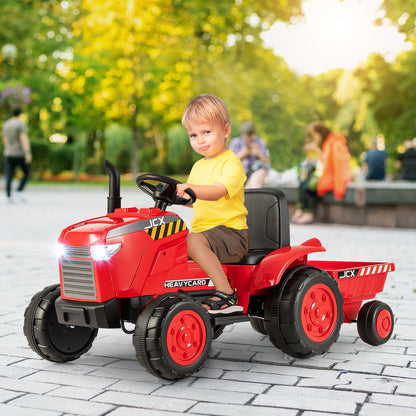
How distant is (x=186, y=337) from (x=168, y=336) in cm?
13

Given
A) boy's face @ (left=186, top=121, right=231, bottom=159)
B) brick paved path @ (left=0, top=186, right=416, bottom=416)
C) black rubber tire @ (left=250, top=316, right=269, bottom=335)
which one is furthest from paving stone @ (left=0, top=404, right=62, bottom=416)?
black rubber tire @ (left=250, top=316, right=269, bottom=335)

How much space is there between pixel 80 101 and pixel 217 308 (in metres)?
33.1

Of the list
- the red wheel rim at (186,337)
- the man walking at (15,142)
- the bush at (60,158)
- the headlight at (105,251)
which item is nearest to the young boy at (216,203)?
the red wheel rim at (186,337)

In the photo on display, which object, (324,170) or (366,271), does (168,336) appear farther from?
(324,170)

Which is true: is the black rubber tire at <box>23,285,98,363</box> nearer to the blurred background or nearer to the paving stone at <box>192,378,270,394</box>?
the paving stone at <box>192,378,270,394</box>

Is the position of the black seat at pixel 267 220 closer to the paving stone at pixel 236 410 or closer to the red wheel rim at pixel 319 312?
the red wheel rim at pixel 319 312

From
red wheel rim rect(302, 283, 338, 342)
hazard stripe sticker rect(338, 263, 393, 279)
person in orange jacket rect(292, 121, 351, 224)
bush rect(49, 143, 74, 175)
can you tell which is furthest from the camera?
bush rect(49, 143, 74, 175)

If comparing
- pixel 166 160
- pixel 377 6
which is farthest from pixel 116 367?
pixel 166 160

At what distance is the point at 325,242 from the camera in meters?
10.9

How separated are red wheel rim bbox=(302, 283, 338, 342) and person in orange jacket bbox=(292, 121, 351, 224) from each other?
379 inches

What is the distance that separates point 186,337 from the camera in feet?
12.2

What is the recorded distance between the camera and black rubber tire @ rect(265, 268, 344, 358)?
411 centimetres

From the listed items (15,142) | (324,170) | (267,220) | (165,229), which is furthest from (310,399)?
(15,142)

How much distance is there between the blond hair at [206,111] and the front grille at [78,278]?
0.96 metres
